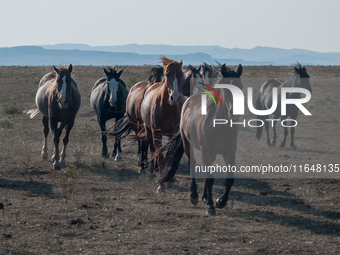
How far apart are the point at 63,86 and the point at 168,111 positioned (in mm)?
3051

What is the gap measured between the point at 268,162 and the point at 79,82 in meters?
27.6

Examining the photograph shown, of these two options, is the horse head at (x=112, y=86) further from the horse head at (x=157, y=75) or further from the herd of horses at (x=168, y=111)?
the horse head at (x=157, y=75)

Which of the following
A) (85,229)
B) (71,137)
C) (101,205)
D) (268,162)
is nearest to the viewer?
(85,229)

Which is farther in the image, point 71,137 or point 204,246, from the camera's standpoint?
point 71,137

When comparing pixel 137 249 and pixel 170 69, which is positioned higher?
pixel 170 69

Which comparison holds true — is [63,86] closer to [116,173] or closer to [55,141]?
[55,141]

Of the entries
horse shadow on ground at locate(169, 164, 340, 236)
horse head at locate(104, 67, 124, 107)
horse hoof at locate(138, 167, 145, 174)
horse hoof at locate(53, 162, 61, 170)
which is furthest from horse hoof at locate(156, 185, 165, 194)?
horse head at locate(104, 67, 124, 107)

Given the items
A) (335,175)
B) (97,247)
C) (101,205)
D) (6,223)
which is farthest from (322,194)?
(6,223)

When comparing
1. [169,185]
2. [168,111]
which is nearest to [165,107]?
[168,111]

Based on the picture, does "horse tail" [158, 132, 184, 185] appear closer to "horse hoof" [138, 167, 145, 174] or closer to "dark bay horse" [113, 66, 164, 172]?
"dark bay horse" [113, 66, 164, 172]

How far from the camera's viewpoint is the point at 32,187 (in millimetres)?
8711

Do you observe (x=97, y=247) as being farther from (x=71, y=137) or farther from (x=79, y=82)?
(x=79, y=82)

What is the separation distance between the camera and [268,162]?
38.3 feet

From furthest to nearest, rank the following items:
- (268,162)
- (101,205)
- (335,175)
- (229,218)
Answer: (268,162), (335,175), (101,205), (229,218)
